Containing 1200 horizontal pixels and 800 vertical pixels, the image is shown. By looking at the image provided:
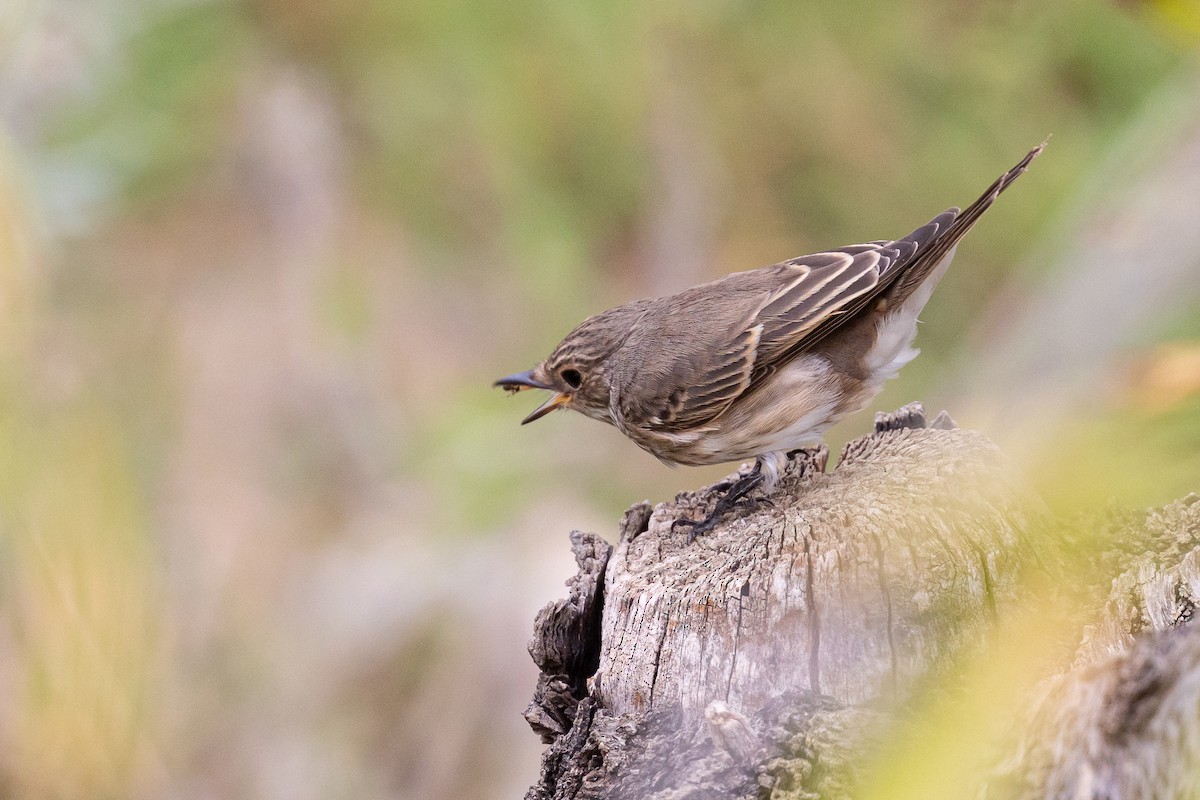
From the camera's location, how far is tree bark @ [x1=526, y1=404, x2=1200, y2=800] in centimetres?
213

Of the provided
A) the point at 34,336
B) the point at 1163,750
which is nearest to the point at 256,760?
the point at 34,336

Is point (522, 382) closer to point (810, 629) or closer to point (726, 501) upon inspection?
point (726, 501)

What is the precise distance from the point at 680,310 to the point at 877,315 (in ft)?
2.52

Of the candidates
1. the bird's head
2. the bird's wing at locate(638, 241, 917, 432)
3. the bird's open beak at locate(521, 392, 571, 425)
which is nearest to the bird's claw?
the bird's wing at locate(638, 241, 917, 432)

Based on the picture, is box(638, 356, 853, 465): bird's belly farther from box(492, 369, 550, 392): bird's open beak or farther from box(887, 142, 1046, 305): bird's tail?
box(492, 369, 550, 392): bird's open beak

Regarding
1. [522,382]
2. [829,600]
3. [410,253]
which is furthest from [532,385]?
[410,253]

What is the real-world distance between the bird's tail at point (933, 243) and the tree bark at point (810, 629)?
3.69ft

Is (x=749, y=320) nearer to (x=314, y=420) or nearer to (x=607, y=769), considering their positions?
(x=607, y=769)

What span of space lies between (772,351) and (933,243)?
0.69 meters

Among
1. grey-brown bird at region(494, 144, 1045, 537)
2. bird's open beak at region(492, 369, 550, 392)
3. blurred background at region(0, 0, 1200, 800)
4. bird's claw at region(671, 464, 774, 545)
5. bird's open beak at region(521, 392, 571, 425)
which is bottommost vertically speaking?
bird's claw at region(671, 464, 774, 545)

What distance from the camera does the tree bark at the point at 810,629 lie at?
2.13m

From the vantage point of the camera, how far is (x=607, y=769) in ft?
7.42

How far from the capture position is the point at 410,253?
25.7 feet

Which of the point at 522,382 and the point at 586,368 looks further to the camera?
the point at 522,382
